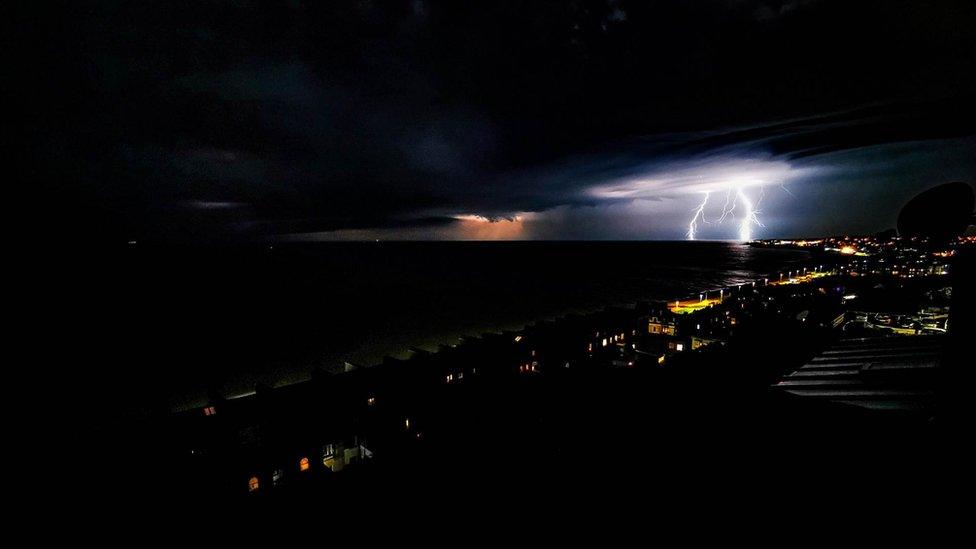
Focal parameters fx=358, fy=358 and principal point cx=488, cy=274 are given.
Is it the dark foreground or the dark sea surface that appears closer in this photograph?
the dark foreground

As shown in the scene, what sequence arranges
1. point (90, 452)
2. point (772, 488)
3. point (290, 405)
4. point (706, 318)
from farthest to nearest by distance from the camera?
point (706, 318), point (290, 405), point (90, 452), point (772, 488)

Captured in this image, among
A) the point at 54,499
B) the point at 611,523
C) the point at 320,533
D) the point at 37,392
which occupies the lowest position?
the point at 37,392

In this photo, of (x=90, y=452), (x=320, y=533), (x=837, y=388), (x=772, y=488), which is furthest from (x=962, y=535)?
(x=90, y=452)

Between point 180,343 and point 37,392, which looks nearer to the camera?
point 37,392

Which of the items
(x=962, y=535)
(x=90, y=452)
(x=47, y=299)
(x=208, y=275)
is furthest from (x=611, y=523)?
(x=208, y=275)

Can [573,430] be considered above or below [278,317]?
above

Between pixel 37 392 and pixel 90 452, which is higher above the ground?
pixel 90 452

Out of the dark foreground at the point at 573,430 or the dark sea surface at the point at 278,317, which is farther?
the dark sea surface at the point at 278,317

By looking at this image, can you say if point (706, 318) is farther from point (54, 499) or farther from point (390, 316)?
point (390, 316)

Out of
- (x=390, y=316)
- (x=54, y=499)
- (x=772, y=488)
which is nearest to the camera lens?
(x=772, y=488)

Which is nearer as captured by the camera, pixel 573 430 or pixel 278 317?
pixel 573 430
